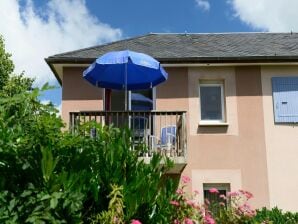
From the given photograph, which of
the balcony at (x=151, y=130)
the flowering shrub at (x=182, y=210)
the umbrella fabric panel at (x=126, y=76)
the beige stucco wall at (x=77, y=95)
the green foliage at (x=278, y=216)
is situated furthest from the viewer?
the beige stucco wall at (x=77, y=95)

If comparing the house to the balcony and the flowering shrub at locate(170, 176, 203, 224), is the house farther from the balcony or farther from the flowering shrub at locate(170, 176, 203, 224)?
the flowering shrub at locate(170, 176, 203, 224)

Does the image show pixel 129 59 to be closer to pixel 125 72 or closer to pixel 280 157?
pixel 125 72

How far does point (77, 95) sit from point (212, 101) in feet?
14.4

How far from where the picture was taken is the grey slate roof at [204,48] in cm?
1491

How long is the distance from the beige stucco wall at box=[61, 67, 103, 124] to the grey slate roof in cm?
58

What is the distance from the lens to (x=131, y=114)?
12.5 metres

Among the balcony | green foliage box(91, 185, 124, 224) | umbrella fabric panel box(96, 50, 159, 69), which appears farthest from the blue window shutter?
green foliage box(91, 185, 124, 224)

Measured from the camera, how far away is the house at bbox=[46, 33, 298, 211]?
14.3 m

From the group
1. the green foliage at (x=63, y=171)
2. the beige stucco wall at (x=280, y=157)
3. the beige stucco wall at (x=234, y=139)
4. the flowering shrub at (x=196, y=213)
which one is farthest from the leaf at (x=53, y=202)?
the beige stucco wall at (x=280, y=157)

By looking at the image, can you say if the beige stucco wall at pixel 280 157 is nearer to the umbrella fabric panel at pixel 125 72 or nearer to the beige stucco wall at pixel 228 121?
the beige stucco wall at pixel 228 121

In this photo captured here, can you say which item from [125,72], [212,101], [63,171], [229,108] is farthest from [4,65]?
[63,171]

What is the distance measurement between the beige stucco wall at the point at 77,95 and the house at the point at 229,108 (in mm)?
32

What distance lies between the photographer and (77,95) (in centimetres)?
1494

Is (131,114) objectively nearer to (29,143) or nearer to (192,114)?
(192,114)
